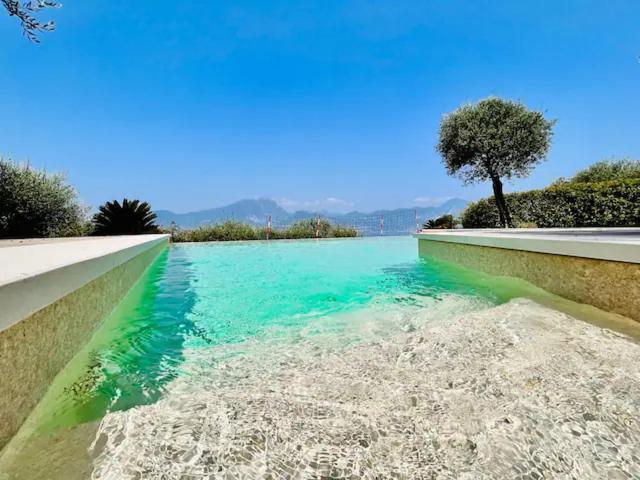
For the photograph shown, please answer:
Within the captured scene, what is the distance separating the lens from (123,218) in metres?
14.8

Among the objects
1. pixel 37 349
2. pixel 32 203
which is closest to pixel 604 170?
pixel 37 349

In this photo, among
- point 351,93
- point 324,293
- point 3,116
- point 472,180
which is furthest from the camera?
point 351,93

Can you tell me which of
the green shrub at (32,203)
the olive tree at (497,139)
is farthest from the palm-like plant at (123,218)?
the olive tree at (497,139)

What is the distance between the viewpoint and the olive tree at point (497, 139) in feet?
40.2

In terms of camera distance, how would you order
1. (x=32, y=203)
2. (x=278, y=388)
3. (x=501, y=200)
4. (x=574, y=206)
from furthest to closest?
(x=501, y=200) → (x=574, y=206) → (x=32, y=203) → (x=278, y=388)

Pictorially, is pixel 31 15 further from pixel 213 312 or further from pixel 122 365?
pixel 122 365

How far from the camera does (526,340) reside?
2.28m

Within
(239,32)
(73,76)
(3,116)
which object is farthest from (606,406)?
(73,76)

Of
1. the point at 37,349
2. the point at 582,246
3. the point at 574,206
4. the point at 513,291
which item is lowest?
the point at 513,291

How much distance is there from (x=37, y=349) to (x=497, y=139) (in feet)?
45.5

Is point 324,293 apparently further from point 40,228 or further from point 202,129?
point 202,129

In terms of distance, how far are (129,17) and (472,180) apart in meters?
15.2

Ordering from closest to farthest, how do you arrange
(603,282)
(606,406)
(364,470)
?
(364,470)
(606,406)
(603,282)

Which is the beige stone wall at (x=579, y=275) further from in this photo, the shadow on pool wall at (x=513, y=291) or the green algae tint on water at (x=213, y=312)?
the green algae tint on water at (x=213, y=312)
